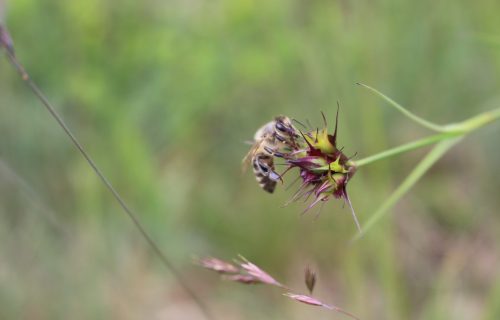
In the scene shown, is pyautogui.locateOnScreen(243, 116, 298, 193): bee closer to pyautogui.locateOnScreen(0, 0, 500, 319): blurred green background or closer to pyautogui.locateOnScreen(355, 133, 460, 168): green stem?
pyautogui.locateOnScreen(355, 133, 460, 168): green stem

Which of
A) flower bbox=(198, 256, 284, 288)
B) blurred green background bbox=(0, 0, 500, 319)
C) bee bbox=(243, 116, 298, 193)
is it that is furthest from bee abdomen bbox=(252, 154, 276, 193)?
blurred green background bbox=(0, 0, 500, 319)

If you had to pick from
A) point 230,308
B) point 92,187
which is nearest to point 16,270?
point 92,187

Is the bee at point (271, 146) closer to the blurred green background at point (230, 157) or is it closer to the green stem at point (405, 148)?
the green stem at point (405, 148)

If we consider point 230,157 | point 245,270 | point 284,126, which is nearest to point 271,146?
point 284,126

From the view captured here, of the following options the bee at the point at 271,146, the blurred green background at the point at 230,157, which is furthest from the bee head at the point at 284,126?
the blurred green background at the point at 230,157

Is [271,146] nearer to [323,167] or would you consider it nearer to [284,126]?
[284,126]
